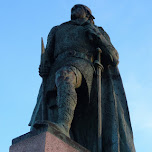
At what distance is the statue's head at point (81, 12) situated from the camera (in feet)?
31.9

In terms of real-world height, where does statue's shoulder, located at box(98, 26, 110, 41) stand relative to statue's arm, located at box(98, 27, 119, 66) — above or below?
above

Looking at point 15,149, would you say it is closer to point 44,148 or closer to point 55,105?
point 44,148

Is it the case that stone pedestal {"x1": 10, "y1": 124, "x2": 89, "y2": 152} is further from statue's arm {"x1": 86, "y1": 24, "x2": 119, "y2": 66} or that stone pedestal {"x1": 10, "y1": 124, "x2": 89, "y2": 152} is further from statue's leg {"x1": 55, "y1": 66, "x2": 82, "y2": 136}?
statue's arm {"x1": 86, "y1": 24, "x2": 119, "y2": 66}

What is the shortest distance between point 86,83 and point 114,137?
111 centimetres

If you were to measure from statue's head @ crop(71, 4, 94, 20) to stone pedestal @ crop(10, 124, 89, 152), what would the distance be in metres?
3.63

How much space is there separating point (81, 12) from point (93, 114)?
231 cm

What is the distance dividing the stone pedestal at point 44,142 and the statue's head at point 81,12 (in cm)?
363

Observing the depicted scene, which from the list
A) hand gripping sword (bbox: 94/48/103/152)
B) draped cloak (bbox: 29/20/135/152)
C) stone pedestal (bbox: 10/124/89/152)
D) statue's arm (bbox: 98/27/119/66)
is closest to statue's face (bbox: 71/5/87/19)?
statue's arm (bbox: 98/27/119/66)

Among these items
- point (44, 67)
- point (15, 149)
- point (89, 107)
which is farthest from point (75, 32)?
point (15, 149)

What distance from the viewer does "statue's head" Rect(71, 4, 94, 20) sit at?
9711 millimetres

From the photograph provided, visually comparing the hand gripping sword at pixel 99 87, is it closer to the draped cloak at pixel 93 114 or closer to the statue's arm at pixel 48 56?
the draped cloak at pixel 93 114

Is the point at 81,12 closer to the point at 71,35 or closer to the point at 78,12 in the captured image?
the point at 78,12

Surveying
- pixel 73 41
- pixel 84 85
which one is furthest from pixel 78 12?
pixel 84 85

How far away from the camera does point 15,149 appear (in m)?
6.72
